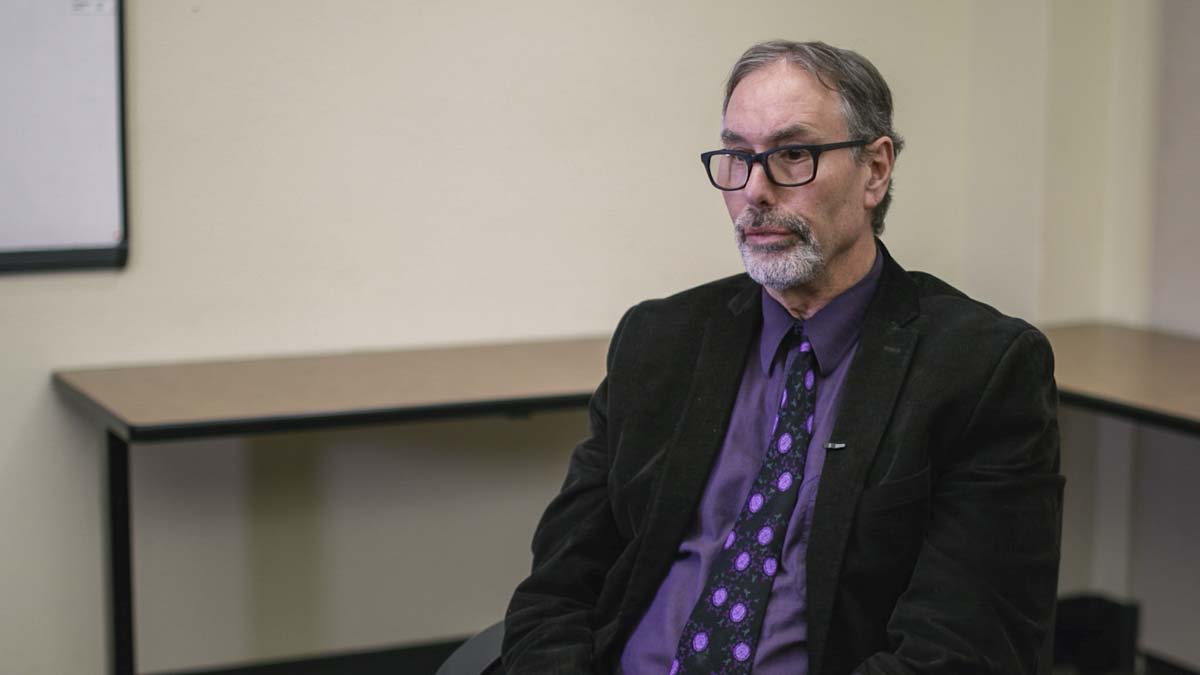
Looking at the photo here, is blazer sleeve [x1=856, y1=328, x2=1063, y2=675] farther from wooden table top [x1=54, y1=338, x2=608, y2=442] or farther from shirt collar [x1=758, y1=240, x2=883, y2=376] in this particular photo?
wooden table top [x1=54, y1=338, x2=608, y2=442]

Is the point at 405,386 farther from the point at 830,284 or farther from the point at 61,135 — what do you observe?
the point at 830,284

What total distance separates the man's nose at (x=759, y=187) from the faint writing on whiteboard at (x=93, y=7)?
1626 mm

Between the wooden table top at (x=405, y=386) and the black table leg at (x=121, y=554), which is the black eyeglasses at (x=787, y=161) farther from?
the black table leg at (x=121, y=554)

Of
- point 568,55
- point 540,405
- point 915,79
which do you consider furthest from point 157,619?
point 915,79

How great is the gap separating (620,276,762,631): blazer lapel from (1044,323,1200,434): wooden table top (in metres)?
1.05

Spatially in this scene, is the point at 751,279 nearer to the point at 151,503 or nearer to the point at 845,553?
the point at 845,553

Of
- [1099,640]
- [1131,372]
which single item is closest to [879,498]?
[1131,372]

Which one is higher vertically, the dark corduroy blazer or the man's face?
the man's face

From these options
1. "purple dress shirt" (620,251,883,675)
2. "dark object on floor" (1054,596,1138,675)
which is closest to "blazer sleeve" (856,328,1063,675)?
"purple dress shirt" (620,251,883,675)

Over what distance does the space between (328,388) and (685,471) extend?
117cm

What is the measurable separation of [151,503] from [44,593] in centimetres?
28

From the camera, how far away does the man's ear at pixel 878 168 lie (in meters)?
1.93

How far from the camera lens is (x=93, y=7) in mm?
2965

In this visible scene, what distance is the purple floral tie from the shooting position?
5.96 feet
